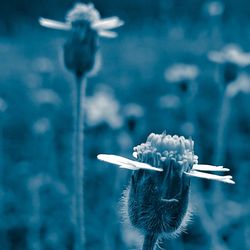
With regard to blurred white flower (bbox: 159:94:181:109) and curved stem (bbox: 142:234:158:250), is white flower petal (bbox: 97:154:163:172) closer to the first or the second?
curved stem (bbox: 142:234:158:250)

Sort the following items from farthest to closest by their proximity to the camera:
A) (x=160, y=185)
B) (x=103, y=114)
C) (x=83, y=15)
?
(x=103, y=114) < (x=83, y=15) < (x=160, y=185)

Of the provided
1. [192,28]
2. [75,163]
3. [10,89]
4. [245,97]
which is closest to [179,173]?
[75,163]

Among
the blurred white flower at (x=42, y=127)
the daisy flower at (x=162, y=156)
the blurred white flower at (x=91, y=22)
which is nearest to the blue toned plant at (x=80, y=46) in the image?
the blurred white flower at (x=91, y=22)

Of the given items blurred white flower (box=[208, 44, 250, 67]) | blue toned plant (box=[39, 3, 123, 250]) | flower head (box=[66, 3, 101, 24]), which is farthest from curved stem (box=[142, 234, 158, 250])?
blurred white flower (box=[208, 44, 250, 67])

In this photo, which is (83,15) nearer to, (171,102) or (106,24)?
(106,24)

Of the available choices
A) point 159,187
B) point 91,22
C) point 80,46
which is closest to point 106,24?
point 91,22

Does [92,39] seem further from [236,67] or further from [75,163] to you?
[236,67]
